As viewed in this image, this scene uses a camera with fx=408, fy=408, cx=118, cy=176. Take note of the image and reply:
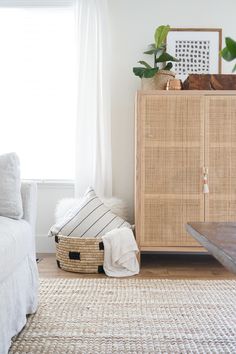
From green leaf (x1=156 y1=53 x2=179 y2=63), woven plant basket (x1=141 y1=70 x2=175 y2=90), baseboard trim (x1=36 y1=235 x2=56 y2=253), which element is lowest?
baseboard trim (x1=36 y1=235 x2=56 y2=253)

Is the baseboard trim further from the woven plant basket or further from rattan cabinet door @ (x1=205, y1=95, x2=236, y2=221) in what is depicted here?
the woven plant basket

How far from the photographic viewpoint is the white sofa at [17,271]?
160cm

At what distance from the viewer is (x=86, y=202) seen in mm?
3240

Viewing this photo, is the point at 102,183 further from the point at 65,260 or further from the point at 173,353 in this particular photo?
the point at 173,353

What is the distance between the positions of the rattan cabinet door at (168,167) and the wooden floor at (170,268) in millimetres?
211

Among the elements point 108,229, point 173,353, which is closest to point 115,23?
point 108,229

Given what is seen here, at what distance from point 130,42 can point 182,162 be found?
1.32 metres

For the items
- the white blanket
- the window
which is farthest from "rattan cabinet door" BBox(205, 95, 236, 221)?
the window

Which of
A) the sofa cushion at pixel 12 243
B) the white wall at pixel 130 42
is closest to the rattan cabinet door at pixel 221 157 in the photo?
the white wall at pixel 130 42

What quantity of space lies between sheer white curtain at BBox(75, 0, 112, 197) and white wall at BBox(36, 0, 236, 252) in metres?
0.12

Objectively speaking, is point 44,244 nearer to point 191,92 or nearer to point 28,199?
point 28,199

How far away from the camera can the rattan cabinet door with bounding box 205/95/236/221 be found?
311cm

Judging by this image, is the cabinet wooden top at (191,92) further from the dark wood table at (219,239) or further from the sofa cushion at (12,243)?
the dark wood table at (219,239)

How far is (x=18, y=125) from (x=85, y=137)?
2.23ft
